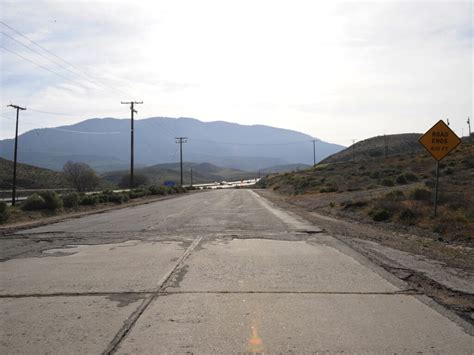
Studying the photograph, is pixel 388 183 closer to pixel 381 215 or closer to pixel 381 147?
pixel 381 215

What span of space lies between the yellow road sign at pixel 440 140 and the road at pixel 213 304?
726 cm

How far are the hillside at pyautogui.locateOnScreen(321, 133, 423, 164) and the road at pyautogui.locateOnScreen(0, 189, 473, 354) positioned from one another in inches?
4373

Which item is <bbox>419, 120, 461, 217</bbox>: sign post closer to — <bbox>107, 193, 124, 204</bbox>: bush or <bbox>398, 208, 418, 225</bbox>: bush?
<bbox>398, 208, 418, 225</bbox>: bush

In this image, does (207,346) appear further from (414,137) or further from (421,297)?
(414,137)

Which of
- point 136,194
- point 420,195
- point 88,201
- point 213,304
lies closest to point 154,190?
point 136,194

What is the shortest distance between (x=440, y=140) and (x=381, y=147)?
126m

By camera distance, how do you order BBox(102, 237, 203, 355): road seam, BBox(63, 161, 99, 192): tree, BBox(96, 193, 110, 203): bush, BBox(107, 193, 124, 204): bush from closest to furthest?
BBox(102, 237, 203, 355): road seam
BBox(96, 193, 110, 203): bush
BBox(107, 193, 124, 204): bush
BBox(63, 161, 99, 192): tree

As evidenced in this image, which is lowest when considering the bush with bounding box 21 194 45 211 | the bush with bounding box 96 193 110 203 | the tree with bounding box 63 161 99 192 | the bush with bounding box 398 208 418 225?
the bush with bounding box 398 208 418 225

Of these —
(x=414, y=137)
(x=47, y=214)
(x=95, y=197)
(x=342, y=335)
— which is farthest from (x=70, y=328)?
(x=414, y=137)

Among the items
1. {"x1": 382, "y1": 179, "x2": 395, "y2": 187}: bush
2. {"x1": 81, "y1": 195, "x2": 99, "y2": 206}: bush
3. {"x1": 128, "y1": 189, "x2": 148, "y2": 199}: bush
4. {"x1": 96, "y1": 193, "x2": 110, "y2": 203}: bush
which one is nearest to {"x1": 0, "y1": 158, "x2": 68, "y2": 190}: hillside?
{"x1": 128, "y1": 189, "x2": 148, "y2": 199}: bush

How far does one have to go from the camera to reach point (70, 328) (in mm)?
5316

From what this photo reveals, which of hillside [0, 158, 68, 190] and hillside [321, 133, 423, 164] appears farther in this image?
hillside [321, 133, 423, 164]

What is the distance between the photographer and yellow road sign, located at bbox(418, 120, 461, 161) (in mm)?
16156

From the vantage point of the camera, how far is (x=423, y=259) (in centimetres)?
1004
